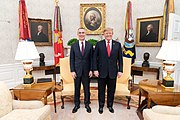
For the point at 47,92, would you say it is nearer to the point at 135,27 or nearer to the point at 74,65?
the point at 74,65

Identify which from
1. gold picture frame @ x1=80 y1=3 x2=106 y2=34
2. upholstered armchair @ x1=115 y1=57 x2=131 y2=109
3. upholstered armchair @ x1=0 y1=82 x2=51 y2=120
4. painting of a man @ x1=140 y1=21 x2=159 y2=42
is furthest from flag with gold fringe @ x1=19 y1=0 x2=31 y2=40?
painting of a man @ x1=140 y1=21 x2=159 y2=42

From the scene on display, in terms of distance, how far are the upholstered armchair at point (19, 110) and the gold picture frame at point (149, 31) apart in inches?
149

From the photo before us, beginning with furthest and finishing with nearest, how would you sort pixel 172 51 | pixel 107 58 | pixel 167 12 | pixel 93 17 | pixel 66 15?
1. pixel 66 15
2. pixel 93 17
3. pixel 167 12
4. pixel 107 58
5. pixel 172 51

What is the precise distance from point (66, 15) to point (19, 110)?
3950 mm

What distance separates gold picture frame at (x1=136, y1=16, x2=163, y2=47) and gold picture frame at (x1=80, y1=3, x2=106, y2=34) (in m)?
1.24

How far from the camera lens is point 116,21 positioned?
5.12m

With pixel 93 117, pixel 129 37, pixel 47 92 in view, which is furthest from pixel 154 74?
pixel 47 92

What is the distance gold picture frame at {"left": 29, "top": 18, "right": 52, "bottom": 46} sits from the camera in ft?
15.7

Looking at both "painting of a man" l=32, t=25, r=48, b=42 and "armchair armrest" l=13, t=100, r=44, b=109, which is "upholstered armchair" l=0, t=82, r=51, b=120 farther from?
"painting of a man" l=32, t=25, r=48, b=42

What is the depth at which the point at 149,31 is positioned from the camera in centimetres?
457

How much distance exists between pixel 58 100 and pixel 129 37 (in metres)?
2.86

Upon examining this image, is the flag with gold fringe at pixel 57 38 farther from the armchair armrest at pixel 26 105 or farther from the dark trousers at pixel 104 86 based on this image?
the armchair armrest at pixel 26 105

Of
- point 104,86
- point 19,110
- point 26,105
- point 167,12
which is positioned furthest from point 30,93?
point 167,12

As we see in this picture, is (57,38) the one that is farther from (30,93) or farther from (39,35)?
(30,93)
